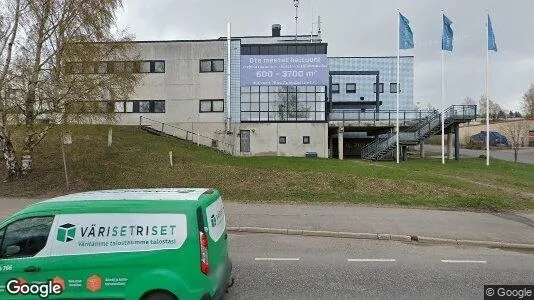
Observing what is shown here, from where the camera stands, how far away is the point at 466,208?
1244cm

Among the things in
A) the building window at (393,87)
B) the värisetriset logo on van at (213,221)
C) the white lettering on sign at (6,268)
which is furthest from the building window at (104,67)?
the building window at (393,87)

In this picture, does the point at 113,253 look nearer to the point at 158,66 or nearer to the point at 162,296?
the point at 162,296

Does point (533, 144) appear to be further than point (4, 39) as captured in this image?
Yes

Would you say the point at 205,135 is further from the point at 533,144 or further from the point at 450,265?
the point at 533,144

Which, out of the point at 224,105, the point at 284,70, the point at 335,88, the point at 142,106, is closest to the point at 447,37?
the point at 284,70

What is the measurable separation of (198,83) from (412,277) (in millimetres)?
26327

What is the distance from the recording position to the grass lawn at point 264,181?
44.5 ft

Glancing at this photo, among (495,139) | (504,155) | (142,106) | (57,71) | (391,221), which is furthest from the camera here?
(495,139)

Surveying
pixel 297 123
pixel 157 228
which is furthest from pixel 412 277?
pixel 297 123

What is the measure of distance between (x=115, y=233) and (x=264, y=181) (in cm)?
1128

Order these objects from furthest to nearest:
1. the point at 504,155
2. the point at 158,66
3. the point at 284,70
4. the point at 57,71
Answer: the point at 504,155, the point at 158,66, the point at 284,70, the point at 57,71

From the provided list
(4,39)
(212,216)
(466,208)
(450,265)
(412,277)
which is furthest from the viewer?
(4,39)

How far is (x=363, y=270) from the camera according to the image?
263 inches

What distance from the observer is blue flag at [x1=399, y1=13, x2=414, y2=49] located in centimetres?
2645
